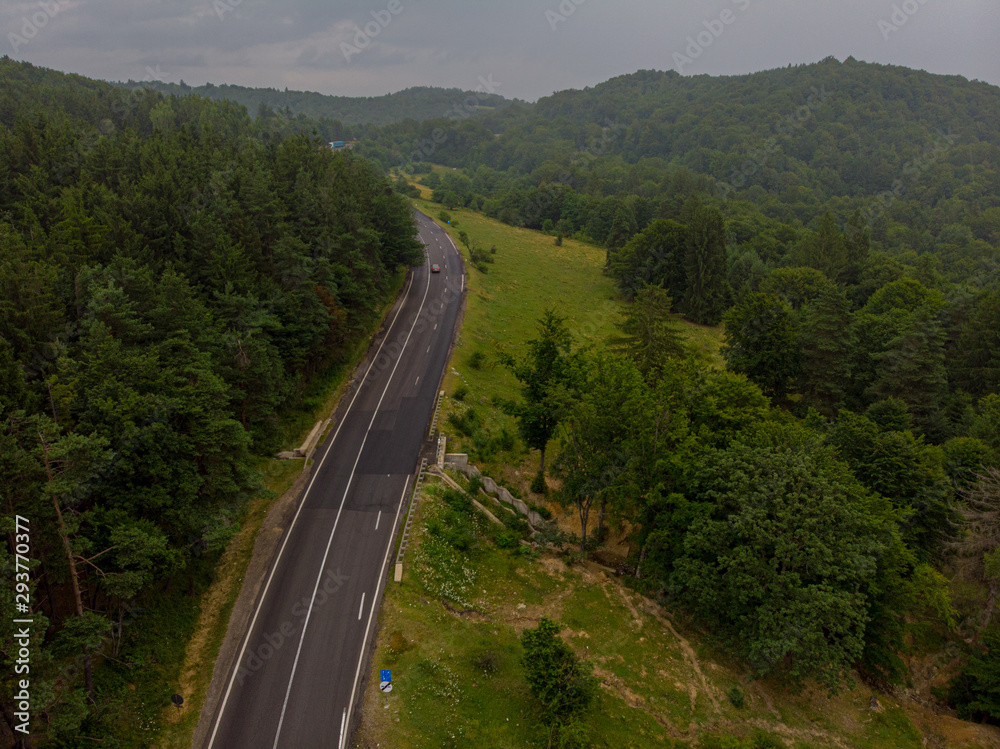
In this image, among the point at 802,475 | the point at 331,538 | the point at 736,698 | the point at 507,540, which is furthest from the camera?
the point at 507,540

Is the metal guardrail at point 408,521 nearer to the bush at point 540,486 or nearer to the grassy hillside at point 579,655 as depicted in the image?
the grassy hillside at point 579,655

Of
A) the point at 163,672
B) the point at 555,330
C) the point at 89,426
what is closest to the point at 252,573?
the point at 163,672

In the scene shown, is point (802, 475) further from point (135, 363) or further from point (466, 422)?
point (135, 363)

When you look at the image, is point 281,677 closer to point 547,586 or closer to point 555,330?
point 547,586

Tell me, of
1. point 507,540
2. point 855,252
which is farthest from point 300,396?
point 855,252

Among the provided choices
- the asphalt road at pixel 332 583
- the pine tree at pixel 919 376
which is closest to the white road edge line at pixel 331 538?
the asphalt road at pixel 332 583
